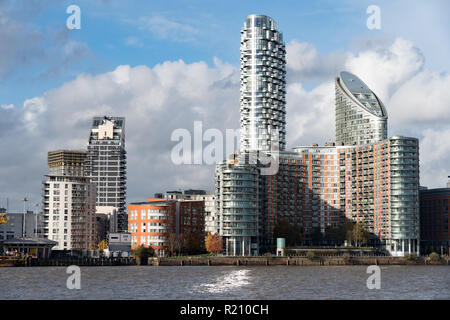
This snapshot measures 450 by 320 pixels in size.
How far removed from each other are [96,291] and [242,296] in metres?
24.2

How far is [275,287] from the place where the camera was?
4606 inches

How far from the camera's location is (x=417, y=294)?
104m

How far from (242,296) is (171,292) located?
12771mm
